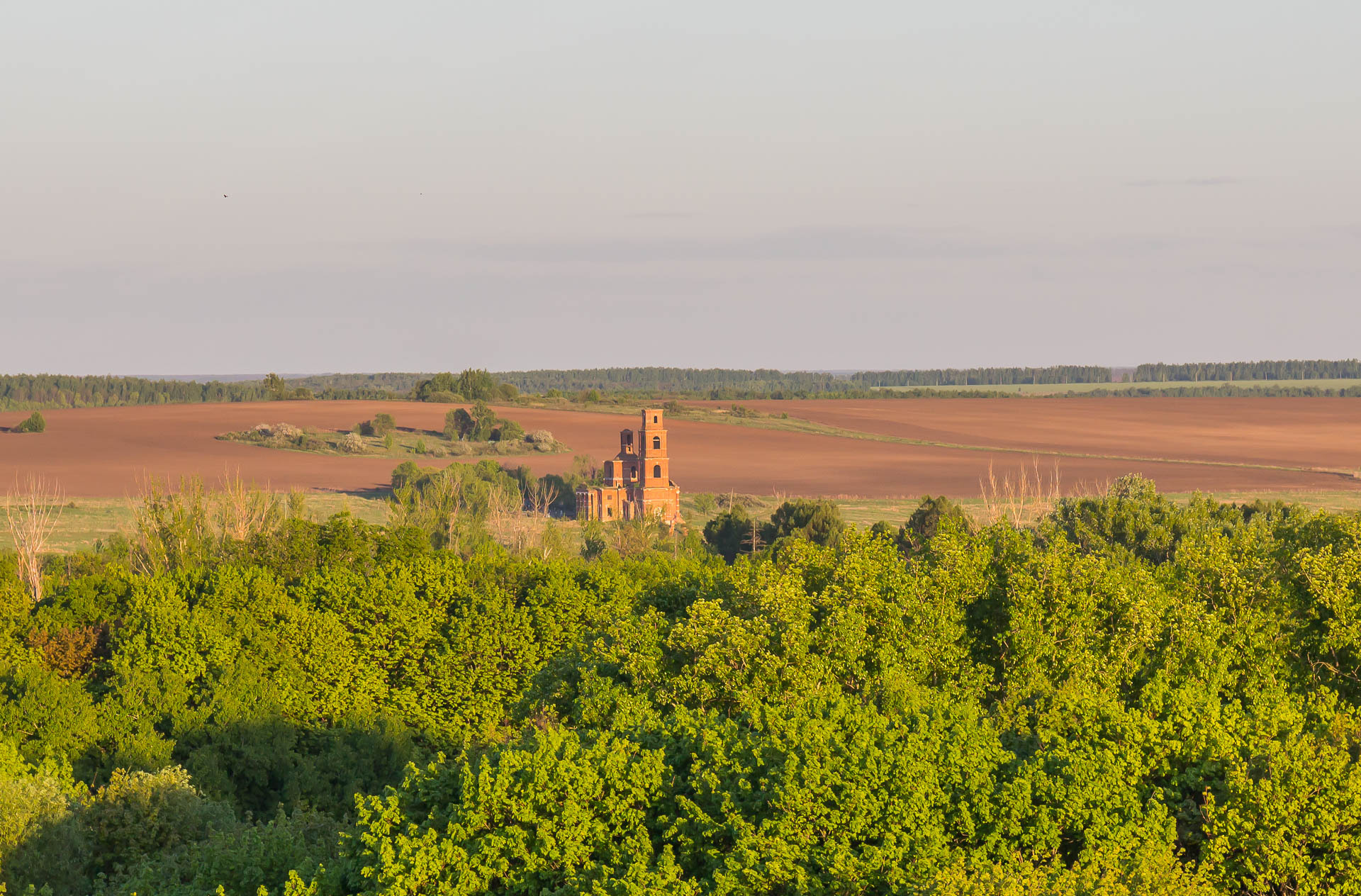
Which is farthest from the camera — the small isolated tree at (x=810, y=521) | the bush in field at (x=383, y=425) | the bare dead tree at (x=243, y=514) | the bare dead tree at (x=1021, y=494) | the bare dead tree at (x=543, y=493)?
the bush in field at (x=383, y=425)

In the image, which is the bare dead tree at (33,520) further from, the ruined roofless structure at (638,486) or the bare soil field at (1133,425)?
the bare soil field at (1133,425)

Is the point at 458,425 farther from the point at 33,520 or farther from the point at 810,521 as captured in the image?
the point at 33,520

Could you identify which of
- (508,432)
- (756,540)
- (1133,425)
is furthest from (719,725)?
(1133,425)

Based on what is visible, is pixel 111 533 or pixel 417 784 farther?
pixel 111 533

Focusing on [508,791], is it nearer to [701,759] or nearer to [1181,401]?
[701,759]

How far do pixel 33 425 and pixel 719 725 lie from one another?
122 metres

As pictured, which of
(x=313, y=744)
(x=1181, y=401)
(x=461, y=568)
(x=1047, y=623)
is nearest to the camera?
(x=1047, y=623)

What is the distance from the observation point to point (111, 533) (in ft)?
264

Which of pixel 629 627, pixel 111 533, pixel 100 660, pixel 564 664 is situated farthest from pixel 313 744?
pixel 111 533

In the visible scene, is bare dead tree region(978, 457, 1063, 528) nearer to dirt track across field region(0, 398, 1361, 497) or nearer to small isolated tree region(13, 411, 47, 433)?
dirt track across field region(0, 398, 1361, 497)

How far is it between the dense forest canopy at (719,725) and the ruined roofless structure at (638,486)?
45450mm

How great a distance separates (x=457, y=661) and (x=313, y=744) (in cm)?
564

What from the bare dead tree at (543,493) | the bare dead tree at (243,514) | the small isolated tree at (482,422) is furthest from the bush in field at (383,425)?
the bare dead tree at (243,514)

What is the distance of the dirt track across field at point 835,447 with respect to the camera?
10600cm
